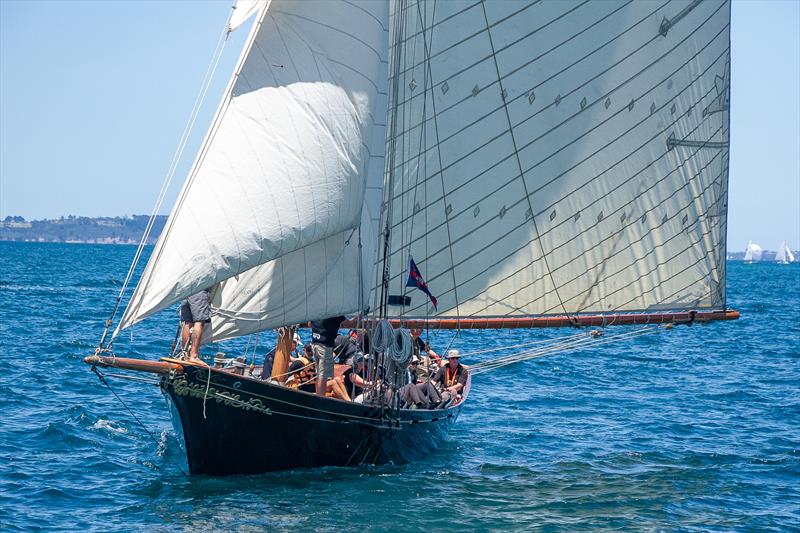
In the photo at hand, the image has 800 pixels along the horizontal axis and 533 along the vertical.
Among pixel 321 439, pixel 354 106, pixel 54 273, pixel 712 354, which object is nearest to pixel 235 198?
pixel 354 106

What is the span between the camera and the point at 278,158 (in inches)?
642

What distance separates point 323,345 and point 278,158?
12.0 feet

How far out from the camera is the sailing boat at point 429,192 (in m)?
16.2

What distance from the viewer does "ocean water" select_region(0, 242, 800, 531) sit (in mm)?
16469

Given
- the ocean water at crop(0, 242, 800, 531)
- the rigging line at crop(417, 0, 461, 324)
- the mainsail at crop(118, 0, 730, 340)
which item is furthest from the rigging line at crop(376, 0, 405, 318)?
the ocean water at crop(0, 242, 800, 531)

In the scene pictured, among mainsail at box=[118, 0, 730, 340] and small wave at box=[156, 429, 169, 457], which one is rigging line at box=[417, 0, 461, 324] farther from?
small wave at box=[156, 429, 169, 457]

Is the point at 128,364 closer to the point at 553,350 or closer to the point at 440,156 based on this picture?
the point at 440,156

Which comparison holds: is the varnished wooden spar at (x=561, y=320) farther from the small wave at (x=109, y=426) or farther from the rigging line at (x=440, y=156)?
the small wave at (x=109, y=426)

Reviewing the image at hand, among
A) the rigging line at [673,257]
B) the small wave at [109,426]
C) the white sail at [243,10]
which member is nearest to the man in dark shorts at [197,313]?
the white sail at [243,10]

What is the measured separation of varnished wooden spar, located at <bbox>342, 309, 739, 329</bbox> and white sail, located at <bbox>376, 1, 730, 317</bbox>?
0.60 feet

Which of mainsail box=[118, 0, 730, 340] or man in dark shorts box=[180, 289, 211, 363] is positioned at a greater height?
mainsail box=[118, 0, 730, 340]

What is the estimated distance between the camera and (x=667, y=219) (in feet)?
74.6

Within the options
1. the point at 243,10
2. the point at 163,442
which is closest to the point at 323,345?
the point at 163,442

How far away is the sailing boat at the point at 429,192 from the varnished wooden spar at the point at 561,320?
4 centimetres
